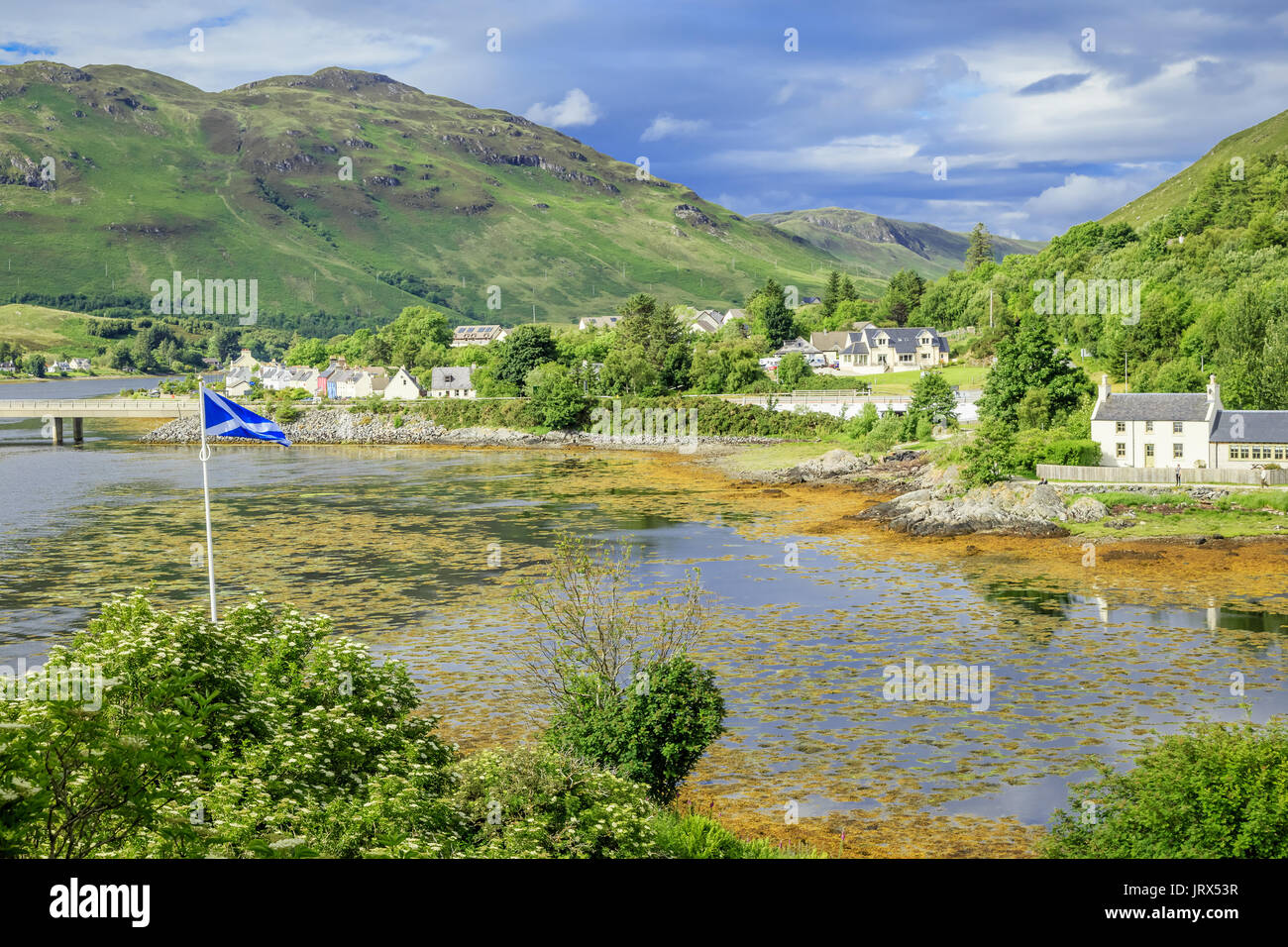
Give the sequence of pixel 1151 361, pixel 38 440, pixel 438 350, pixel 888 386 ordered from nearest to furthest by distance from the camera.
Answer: pixel 1151 361 → pixel 888 386 → pixel 38 440 → pixel 438 350

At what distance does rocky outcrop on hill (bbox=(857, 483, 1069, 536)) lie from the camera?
6488 cm

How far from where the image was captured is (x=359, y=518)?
76.7m

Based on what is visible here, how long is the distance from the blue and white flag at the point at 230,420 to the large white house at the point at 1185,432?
63.4 m

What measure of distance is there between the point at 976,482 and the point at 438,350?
132858 millimetres

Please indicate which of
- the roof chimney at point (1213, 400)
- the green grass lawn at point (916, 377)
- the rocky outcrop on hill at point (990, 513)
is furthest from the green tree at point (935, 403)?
the rocky outcrop on hill at point (990, 513)

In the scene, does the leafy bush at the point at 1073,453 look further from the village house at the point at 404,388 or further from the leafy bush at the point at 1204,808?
the village house at the point at 404,388

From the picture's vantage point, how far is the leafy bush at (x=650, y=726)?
965 inches

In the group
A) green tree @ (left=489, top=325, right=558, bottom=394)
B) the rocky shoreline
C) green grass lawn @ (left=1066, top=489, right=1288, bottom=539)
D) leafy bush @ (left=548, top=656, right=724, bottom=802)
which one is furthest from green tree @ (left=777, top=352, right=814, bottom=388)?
leafy bush @ (left=548, top=656, right=724, bottom=802)

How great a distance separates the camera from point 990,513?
6681 cm

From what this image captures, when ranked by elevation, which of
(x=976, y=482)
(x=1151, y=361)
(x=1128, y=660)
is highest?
(x=1151, y=361)

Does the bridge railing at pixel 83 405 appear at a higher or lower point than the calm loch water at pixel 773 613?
higher
